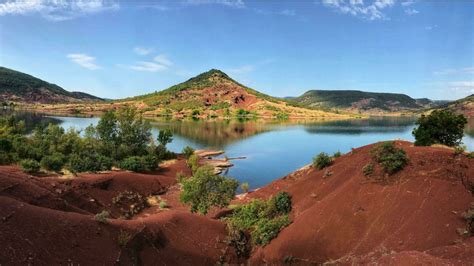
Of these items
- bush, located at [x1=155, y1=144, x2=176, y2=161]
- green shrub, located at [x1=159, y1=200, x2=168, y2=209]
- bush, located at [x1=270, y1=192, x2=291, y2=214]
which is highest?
bush, located at [x1=270, y1=192, x2=291, y2=214]

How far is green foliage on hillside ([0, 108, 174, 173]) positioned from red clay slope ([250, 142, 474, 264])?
31.8 meters

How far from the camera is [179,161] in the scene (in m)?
66.4

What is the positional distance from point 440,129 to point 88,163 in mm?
41210

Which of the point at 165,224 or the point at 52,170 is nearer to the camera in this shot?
the point at 165,224

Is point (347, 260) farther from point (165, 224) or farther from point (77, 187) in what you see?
point (77, 187)

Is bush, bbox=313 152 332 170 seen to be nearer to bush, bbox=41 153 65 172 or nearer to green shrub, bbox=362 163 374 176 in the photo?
green shrub, bbox=362 163 374 176

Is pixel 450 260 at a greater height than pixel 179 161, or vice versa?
pixel 450 260

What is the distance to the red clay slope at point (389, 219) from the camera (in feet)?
60.4

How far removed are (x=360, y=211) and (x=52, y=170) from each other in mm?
35888

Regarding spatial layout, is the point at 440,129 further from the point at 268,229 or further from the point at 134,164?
the point at 134,164

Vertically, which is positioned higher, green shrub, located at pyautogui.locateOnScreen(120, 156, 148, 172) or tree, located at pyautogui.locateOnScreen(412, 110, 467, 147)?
tree, located at pyautogui.locateOnScreen(412, 110, 467, 147)

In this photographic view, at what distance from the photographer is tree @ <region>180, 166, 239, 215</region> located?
31.9 meters

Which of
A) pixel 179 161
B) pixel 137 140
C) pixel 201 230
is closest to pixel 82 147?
pixel 137 140

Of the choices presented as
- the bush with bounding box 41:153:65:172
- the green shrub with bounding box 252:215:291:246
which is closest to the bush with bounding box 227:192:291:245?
the green shrub with bounding box 252:215:291:246
